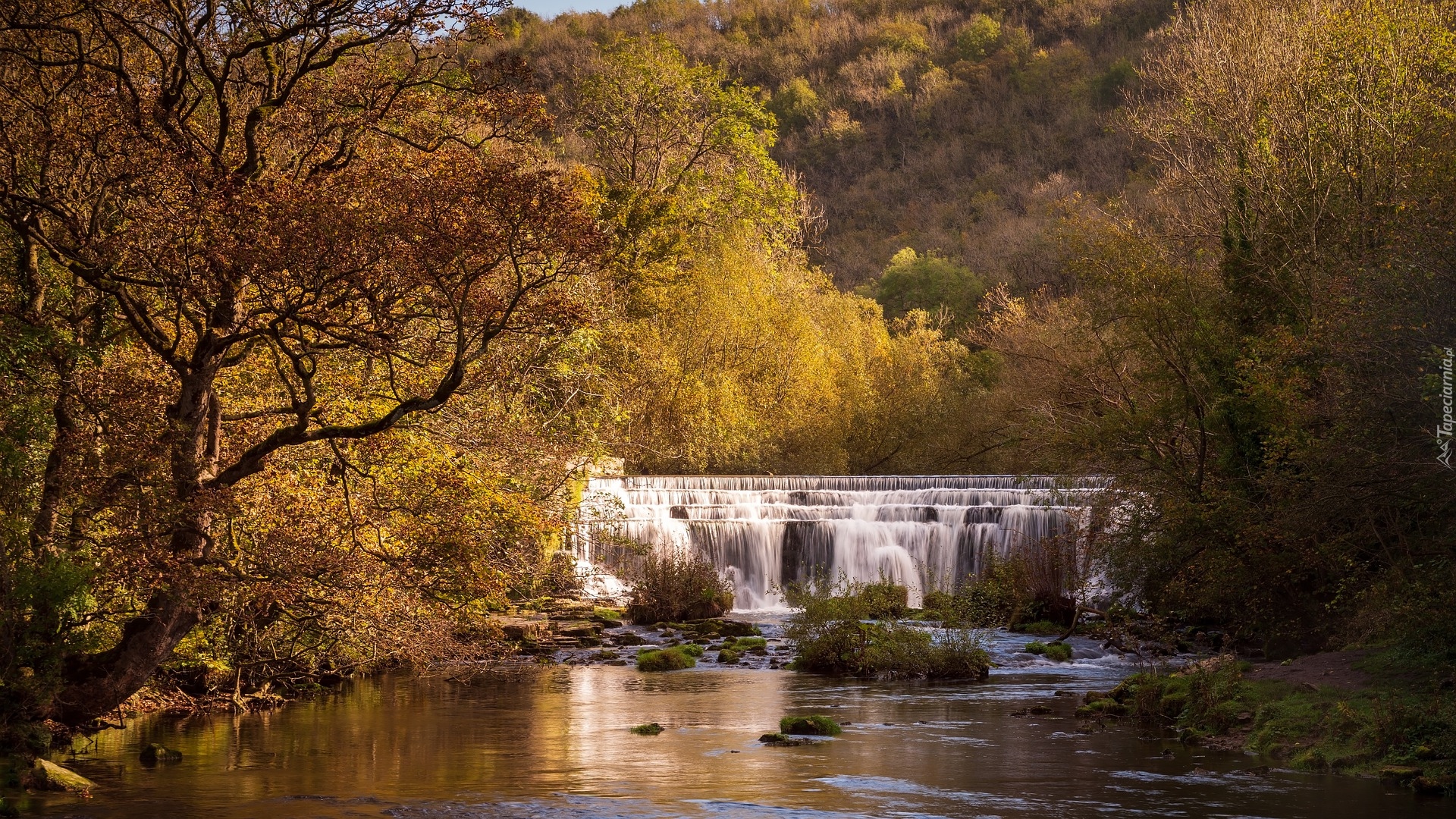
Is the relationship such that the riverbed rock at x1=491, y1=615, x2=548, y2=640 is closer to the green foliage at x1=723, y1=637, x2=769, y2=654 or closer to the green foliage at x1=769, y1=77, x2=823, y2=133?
the green foliage at x1=723, y1=637, x2=769, y2=654

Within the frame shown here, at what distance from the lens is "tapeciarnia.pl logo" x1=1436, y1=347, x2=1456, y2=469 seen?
11992 millimetres

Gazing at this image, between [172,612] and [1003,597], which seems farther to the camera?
[1003,597]

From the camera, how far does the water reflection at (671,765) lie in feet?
38.1

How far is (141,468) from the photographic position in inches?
486

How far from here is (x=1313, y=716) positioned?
14398 millimetres

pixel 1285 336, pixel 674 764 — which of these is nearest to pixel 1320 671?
pixel 1285 336

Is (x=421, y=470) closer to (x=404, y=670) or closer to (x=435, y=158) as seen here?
(x=435, y=158)

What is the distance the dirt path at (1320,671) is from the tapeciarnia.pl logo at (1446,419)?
3.74m

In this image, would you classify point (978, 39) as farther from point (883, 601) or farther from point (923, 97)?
point (883, 601)

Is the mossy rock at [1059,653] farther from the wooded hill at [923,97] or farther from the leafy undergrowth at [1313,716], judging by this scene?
the wooded hill at [923,97]

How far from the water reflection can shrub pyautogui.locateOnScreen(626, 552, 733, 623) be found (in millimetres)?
7440

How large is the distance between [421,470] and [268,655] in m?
4.10

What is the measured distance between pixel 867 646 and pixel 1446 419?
10708 millimetres

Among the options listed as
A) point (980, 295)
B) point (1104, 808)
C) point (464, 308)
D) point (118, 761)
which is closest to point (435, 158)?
point (464, 308)
